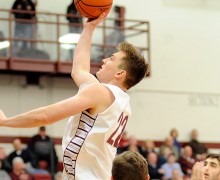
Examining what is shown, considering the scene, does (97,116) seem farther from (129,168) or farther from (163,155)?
(163,155)

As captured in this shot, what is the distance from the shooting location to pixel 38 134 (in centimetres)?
1678

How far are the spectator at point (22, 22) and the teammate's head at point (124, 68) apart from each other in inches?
494

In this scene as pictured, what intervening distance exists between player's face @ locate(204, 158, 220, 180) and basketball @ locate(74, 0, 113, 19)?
99.8 inches

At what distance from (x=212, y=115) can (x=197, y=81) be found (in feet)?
3.68

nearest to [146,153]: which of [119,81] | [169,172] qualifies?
[169,172]

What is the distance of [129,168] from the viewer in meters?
4.05

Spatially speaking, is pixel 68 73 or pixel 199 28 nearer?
pixel 68 73

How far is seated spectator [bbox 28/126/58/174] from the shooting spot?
1625 cm

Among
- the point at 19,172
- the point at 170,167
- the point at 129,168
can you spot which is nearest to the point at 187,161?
the point at 170,167

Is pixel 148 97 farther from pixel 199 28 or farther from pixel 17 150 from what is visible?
pixel 17 150

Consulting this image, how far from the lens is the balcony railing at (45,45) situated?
17219 mm

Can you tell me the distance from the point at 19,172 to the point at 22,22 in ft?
14.6

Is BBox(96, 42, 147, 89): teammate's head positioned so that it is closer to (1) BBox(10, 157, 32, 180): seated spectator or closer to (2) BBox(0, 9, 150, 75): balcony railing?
(1) BBox(10, 157, 32, 180): seated spectator

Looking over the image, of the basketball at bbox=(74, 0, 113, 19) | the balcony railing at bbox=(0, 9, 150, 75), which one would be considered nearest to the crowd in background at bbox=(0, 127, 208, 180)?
the balcony railing at bbox=(0, 9, 150, 75)
